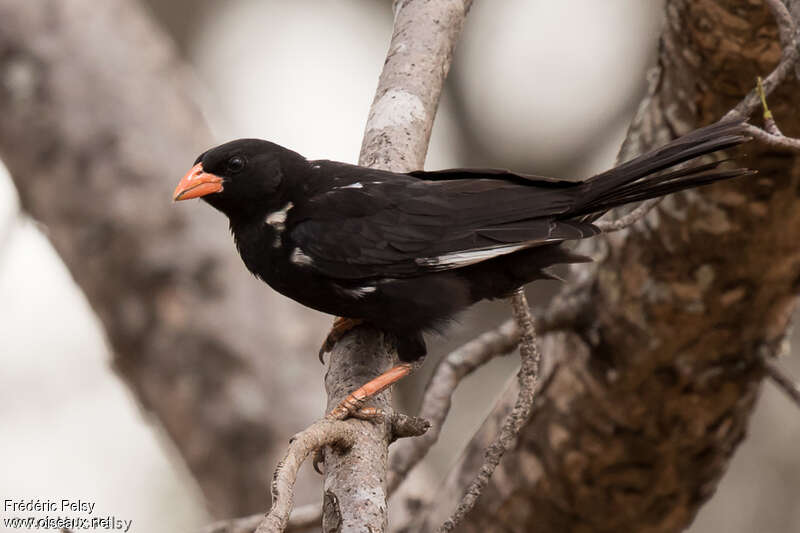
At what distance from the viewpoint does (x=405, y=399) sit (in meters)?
7.21

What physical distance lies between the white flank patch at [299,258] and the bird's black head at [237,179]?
0.33m

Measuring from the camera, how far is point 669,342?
14.4ft

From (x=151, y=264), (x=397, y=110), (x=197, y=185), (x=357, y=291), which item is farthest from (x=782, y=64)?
(x=151, y=264)

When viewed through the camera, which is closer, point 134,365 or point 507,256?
point 507,256

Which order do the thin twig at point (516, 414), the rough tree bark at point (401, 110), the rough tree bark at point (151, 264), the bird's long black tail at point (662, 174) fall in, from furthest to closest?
the rough tree bark at point (151, 264) < the rough tree bark at point (401, 110) < the bird's long black tail at point (662, 174) < the thin twig at point (516, 414)

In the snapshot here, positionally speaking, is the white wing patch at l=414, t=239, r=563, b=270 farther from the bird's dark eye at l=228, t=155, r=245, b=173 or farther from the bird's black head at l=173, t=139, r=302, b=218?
the bird's dark eye at l=228, t=155, r=245, b=173

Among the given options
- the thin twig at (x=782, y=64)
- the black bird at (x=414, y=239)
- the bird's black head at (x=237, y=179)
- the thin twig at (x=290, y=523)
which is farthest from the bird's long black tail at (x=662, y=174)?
the thin twig at (x=290, y=523)

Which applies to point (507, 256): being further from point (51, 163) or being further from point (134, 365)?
point (51, 163)

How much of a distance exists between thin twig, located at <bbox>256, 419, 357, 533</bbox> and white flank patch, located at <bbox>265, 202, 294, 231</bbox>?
110 cm

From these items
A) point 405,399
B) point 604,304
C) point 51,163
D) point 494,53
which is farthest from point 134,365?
point 494,53

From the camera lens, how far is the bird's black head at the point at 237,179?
3879 mm

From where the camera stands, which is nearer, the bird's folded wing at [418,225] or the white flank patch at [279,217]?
the bird's folded wing at [418,225]

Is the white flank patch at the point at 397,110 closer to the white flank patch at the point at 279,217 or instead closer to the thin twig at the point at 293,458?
the white flank patch at the point at 279,217

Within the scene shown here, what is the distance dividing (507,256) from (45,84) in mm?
3249
